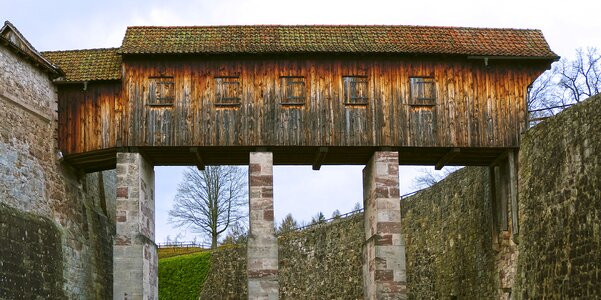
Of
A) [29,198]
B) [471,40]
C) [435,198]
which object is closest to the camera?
[29,198]

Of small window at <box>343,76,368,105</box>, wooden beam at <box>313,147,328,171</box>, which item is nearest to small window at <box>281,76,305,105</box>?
small window at <box>343,76,368,105</box>

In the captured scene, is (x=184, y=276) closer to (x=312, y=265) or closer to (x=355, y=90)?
(x=312, y=265)

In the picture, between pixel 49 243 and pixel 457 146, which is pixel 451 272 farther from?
pixel 49 243

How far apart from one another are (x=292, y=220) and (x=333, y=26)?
190 ft

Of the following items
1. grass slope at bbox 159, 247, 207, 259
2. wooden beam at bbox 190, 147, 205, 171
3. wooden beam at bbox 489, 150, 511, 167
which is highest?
wooden beam at bbox 190, 147, 205, 171

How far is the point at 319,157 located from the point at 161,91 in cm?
511

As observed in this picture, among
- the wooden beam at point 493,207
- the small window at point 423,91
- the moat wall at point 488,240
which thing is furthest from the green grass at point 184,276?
the small window at point 423,91

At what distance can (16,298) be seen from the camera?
22359 mm

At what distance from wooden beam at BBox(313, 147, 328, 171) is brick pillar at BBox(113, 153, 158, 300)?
521 centimetres

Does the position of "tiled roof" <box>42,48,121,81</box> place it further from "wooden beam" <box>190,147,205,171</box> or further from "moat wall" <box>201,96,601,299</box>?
"moat wall" <box>201,96,601,299</box>

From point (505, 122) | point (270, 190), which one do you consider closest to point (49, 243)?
point (270, 190)

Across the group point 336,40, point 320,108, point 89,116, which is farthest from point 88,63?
point 336,40

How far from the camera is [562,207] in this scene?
21484mm

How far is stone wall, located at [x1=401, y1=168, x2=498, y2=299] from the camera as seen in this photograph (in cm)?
2750
